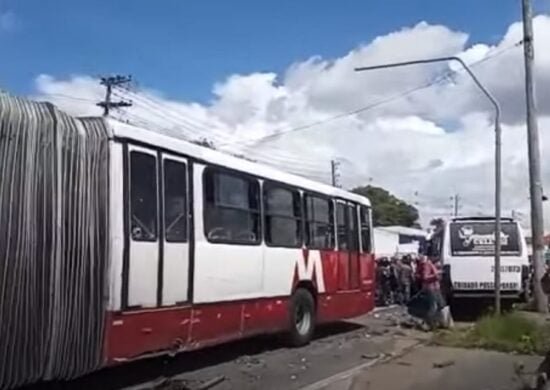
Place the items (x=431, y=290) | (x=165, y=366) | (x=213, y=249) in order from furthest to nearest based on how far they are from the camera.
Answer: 1. (x=431, y=290)
2. (x=165, y=366)
3. (x=213, y=249)

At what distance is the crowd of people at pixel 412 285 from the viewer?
17812 mm

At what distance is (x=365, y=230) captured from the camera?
1762 centimetres

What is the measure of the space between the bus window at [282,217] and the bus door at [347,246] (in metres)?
1.98

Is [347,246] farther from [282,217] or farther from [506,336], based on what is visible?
[506,336]

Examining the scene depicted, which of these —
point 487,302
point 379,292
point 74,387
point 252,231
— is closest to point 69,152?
point 74,387

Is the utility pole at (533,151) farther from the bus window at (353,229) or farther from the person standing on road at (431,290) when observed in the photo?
the bus window at (353,229)

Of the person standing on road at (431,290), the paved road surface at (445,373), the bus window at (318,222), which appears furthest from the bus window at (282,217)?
the person standing on road at (431,290)

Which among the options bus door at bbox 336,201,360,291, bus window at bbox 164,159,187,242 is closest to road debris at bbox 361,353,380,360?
bus door at bbox 336,201,360,291

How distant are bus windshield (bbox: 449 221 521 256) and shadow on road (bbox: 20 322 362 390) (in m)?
6.38

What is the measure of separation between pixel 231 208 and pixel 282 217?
1976 millimetres

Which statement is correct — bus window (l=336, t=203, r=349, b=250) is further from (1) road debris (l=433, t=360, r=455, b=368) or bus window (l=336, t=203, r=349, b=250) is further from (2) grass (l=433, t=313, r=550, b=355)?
(1) road debris (l=433, t=360, r=455, b=368)

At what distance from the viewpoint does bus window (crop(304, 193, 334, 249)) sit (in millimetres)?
14805

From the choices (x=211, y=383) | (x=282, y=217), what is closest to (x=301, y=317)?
(x=282, y=217)

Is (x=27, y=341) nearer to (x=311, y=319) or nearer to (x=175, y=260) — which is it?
(x=175, y=260)
